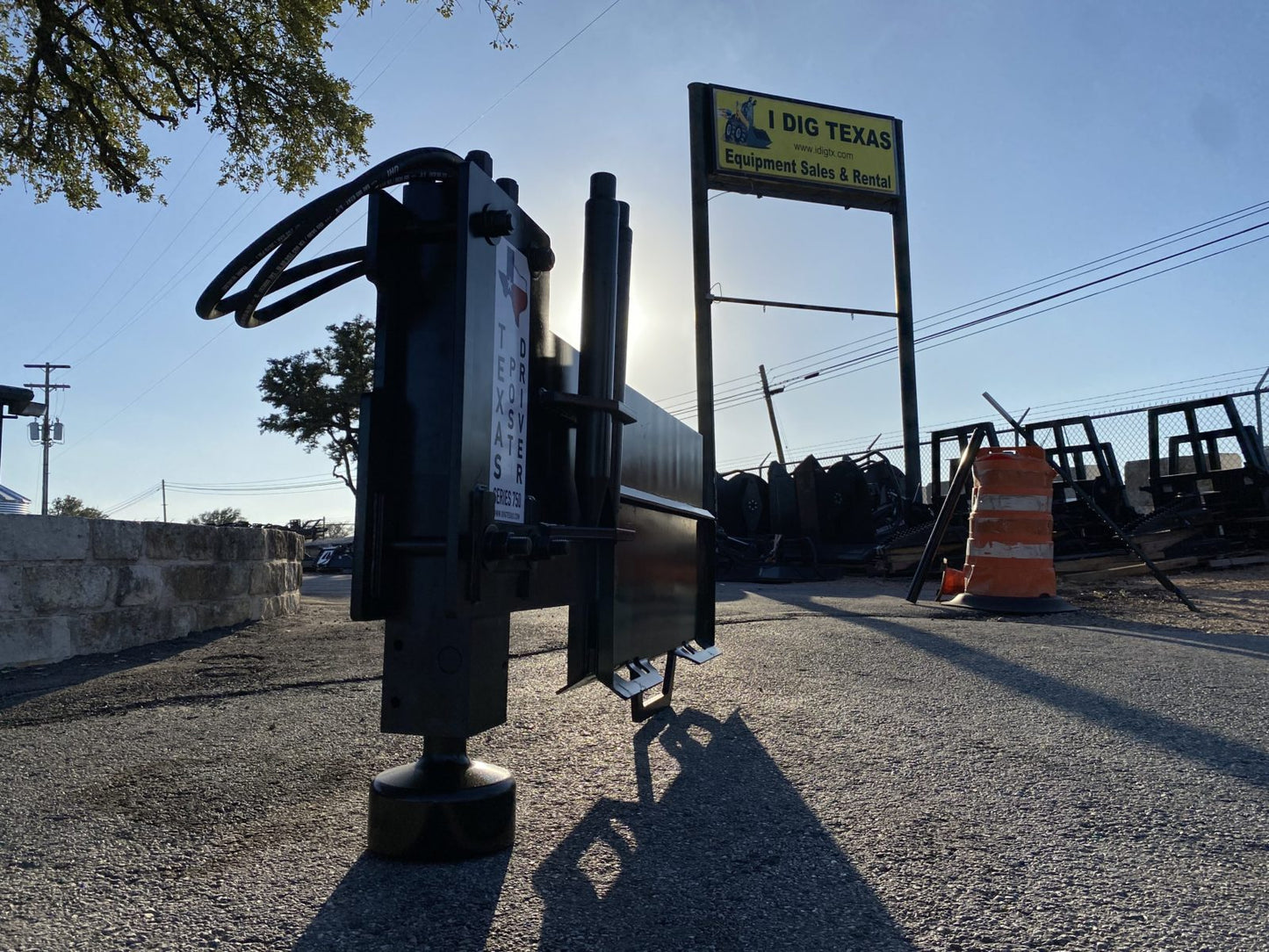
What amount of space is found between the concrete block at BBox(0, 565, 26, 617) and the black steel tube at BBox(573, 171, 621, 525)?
429 cm

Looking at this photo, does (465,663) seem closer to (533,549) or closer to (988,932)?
(533,549)

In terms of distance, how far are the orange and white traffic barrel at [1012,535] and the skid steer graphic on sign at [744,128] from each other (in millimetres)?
12960

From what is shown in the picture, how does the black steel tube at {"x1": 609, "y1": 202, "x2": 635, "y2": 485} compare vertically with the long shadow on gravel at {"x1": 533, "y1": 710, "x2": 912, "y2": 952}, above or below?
above

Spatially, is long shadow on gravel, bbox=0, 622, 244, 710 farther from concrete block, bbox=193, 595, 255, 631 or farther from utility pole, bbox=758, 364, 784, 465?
utility pole, bbox=758, 364, 784, 465

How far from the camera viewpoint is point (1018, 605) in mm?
7367

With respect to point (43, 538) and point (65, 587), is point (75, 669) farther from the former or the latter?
A: point (43, 538)

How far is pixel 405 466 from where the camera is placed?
2.01m

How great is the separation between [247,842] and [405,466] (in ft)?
3.49

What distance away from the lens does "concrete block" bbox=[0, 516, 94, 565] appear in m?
5.01

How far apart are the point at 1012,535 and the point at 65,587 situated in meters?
7.20

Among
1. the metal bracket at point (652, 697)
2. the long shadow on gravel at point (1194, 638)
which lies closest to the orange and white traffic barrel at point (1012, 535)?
the long shadow on gravel at point (1194, 638)

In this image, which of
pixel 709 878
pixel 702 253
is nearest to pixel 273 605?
pixel 709 878

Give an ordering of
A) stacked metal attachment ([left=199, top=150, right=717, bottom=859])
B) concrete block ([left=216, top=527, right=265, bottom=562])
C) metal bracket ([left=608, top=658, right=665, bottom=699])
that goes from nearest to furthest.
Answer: stacked metal attachment ([left=199, top=150, right=717, bottom=859])
metal bracket ([left=608, top=658, right=665, bottom=699])
concrete block ([left=216, top=527, right=265, bottom=562])

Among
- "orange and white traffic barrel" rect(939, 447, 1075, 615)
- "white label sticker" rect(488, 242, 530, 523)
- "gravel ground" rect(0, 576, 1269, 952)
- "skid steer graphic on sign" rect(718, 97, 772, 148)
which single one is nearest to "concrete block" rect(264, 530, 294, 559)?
"gravel ground" rect(0, 576, 1269, 952)
